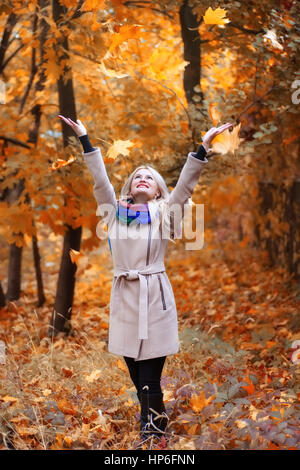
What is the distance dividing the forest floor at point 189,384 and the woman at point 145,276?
294 millimetres

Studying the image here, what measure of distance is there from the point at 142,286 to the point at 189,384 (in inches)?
25.9

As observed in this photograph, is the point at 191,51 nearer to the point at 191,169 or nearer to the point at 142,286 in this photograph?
the point at 191,169

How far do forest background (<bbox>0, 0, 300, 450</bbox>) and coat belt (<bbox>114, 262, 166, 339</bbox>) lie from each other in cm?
55

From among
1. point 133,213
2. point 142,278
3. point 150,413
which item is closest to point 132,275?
point 142,278

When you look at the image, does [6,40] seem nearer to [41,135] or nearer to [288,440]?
[41,135]

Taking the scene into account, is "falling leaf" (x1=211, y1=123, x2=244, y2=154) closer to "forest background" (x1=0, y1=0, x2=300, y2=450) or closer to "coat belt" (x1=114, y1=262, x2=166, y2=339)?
"forest background" (x1=0, y1=0, x2=300, y2=450)

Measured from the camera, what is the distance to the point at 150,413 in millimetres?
3273

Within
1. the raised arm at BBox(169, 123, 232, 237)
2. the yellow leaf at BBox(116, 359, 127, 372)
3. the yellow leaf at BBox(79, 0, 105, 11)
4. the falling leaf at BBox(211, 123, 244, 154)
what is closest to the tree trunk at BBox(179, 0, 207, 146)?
the yellow leaf at BBox(79, 0, 105, 11)

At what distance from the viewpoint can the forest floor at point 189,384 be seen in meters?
3.18

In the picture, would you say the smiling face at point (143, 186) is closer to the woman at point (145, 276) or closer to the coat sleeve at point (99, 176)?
the woman at point (145, 276)

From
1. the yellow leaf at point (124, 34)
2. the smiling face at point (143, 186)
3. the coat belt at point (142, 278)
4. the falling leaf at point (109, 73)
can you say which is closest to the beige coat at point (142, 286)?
the coat belt at point (142, 278)

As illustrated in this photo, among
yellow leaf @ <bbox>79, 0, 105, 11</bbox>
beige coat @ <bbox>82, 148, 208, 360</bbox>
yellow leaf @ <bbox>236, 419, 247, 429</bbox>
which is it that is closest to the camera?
yellow leaf @ <bbox>236, 419, 247, 429</bbox>

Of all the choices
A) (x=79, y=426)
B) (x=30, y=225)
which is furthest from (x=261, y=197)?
(x=79, y=426)

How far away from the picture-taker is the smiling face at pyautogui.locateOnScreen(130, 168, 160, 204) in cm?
340
